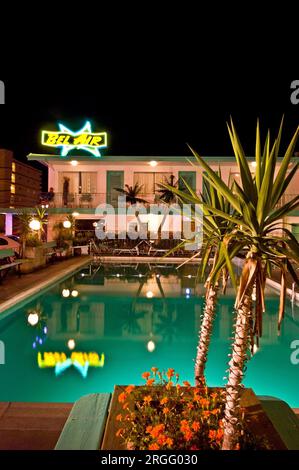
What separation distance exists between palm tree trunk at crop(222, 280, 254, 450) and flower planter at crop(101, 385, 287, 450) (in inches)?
13.6

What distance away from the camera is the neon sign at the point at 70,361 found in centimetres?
665

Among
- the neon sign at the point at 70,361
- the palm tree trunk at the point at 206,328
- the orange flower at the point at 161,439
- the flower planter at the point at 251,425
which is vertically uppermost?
the palm tree trunk at the point at 206,328

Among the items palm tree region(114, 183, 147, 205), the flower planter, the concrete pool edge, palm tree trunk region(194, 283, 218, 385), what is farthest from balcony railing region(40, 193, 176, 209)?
the flower planter

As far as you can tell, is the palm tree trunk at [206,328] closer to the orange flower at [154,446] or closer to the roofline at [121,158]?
the orange flower at [154,446]

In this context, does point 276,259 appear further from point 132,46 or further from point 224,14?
point 132,46

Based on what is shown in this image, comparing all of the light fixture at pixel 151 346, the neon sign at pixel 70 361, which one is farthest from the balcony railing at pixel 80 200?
the neon sign at pixel 70 361

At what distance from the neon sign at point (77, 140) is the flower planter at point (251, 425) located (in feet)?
66.7

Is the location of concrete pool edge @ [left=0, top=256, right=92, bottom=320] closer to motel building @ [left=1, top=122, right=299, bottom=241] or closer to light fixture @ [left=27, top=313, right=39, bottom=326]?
light fixture @ [left=27, top=313, right=39, bottom=326]

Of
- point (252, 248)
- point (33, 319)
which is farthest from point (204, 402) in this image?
point (33, 319)

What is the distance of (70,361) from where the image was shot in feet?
22.7

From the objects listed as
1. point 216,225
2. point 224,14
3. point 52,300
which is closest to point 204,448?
point 216,225

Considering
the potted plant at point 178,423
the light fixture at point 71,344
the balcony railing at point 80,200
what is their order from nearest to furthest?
the potted plant at point 178,423 → the light fixture at point 71,344 → the balcony railing at point 80,200

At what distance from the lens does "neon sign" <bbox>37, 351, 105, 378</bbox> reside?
6652 mm

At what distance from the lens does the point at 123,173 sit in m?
24.5
